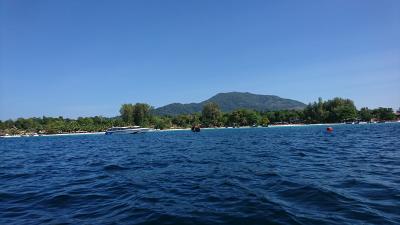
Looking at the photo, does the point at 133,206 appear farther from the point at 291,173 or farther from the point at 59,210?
the point at 291,173

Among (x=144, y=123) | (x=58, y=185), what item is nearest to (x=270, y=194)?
(x=58, y=185)

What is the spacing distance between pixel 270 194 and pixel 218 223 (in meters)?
4.00

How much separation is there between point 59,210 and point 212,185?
6.25 meters

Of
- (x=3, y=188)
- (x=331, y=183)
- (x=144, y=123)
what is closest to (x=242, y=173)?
(x=331, y=183)

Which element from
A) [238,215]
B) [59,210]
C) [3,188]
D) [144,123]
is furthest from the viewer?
[144,123]

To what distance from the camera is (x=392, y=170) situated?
16109mm

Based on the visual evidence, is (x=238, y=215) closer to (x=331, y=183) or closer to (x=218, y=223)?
(x=218, y=223)

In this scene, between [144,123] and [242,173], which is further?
[144,123]

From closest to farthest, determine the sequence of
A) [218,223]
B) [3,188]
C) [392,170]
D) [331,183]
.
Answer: [218,223] < [331,183] < [3,188] < [392,170]

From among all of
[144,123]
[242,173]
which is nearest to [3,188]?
[242,173]

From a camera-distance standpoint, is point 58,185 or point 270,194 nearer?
point 270,194

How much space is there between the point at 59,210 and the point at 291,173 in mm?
11249

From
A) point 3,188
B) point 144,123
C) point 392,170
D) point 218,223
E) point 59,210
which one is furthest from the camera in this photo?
point 144,123

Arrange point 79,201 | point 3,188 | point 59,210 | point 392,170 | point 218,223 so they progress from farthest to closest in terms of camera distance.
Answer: point 392,170
point 3,188
point 79,201
point 59,210
point 218,223
